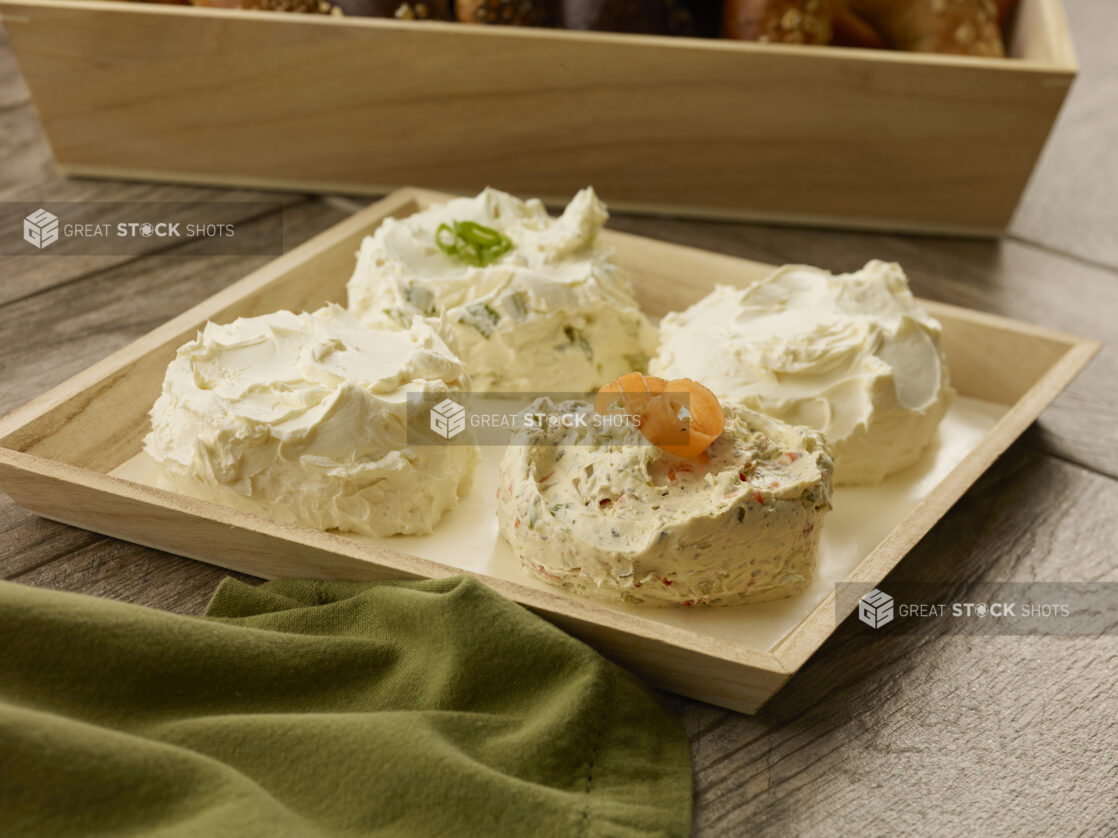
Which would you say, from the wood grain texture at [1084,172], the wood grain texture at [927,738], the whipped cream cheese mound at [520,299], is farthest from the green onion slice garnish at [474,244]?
the wood grain texture at [1084,172]

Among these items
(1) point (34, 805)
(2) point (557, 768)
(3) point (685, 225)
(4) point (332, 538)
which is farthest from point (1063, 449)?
(1) point (34, 805)

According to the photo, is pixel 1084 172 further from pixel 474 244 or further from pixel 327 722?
pixel 327 722

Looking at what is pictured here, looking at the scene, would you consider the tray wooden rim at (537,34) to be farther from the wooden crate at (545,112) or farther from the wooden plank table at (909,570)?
the wooden plank table at (909,570)

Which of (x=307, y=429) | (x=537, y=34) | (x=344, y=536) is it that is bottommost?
(x=344, y=536)

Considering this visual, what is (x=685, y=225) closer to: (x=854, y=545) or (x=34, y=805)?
(x=854, y=545)

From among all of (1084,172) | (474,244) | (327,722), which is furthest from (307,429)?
(1084,172)
